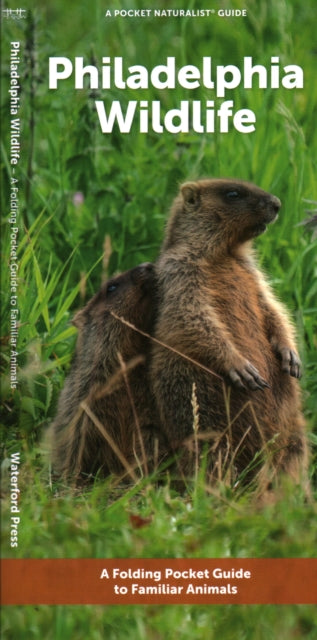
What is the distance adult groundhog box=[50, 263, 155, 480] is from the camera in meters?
4.81

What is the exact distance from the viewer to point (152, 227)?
20.9 feet

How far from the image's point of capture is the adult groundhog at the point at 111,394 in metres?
4.81

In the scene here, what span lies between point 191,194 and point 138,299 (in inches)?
25.7

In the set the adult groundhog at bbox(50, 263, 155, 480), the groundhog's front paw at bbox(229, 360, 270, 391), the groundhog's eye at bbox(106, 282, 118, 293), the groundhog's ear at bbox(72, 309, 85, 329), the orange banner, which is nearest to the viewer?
the orange banner

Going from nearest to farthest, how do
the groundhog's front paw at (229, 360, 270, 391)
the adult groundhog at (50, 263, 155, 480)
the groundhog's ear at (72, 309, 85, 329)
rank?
1. the groundhog's front paw at (229, 360, 270, 391)
2. the adult groundhog at (50, 263, 155, 480)
3. the groundhog's ear at (72, 309, 85, 329)

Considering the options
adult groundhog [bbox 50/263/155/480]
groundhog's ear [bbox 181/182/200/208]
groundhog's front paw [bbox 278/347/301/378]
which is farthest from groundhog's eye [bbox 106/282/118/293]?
groundhog's front paw [bbox 278/347/301/378]

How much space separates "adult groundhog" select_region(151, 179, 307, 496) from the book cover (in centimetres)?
3

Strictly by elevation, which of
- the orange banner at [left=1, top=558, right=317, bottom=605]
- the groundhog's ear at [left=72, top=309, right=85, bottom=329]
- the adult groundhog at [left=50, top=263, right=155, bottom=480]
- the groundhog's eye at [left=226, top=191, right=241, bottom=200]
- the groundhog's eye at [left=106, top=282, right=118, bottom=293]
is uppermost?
the groundhog's eye at [left=226, top=191, right=241, bottom=200]

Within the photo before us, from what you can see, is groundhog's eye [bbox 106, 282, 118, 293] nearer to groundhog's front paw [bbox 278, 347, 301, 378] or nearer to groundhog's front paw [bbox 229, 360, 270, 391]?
groundhog's front paw [bbox 229, 360, 270, 391]

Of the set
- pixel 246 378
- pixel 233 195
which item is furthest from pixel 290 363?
pixel 233 195

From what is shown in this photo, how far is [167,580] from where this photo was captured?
3.71 meters

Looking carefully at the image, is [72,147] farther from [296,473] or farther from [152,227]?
[296,473]

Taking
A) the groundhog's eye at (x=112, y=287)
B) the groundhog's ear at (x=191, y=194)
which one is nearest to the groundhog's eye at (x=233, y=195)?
the groundhog's ear at (x=191, y=194)

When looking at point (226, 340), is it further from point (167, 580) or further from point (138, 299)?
point (167, 580)
